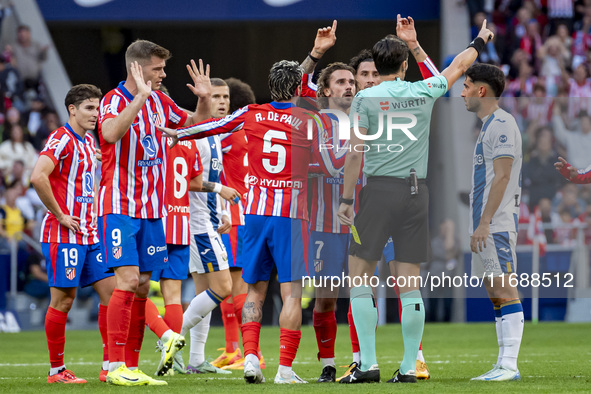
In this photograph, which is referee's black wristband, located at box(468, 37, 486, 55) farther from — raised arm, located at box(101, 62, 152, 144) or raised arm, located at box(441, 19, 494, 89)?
raised arm, located at box(101, 62, 152, 144)

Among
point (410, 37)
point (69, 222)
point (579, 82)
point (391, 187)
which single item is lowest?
point (69, 222)

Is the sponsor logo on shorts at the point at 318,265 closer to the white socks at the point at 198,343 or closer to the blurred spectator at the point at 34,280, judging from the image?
the white socks at the point at 198,343

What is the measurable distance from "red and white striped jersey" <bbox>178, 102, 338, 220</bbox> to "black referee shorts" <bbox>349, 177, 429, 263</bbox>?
569 mm

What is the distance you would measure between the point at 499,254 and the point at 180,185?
115 inches

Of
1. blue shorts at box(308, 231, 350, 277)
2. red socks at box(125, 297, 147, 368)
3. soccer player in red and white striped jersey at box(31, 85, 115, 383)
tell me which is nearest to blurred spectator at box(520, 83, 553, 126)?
blue shorts at box(308, 231, 350, 277)

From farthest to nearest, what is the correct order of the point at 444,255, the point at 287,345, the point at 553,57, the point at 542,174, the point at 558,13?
the point at 558,13 < the point at 553,57 < the point at 542,174 < the point at 444,255 < the point at 287,345

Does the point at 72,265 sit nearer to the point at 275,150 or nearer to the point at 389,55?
the point at 275,150

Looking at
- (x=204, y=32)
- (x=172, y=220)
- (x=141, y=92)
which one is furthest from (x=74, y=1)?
(x=141, y=92)

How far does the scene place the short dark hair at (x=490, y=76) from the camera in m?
7.37

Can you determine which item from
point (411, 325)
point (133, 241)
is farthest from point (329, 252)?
point (133, 241)

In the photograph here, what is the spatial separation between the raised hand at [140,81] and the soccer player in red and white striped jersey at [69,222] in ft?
3.62

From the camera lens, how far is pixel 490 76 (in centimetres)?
737

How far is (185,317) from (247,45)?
Answer: 15.8 meters

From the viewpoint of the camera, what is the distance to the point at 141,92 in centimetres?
662
